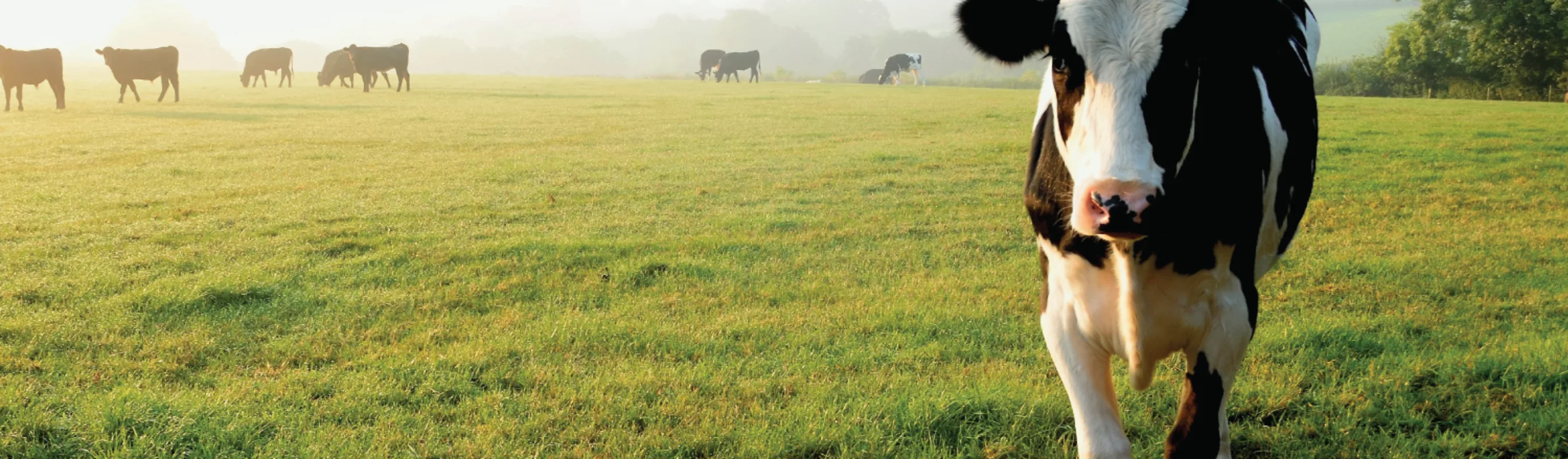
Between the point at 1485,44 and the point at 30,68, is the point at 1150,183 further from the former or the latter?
the point at 1485,44

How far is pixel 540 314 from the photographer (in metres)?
5.92

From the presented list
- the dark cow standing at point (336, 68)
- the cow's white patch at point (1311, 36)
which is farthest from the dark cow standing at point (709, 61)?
the cow's white patch at point (1311, 36)

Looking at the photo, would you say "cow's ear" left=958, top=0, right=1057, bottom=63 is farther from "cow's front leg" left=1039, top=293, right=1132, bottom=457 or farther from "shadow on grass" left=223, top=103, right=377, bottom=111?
"shadow on grass" left=223, top=103, right=377, bottom=111

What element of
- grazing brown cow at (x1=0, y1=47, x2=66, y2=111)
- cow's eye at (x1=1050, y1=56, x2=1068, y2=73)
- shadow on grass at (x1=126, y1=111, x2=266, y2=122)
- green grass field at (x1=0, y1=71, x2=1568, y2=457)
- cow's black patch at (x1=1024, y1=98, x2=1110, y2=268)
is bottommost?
green grass field at (x1=0, y1=71, x2=1568, y2=457)

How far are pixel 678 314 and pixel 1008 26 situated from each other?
10.4 ft

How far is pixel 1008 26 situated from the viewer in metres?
3.36

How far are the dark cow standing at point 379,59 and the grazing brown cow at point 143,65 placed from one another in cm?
1064

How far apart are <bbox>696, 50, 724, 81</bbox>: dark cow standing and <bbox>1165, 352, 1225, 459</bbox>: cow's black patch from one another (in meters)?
62.7

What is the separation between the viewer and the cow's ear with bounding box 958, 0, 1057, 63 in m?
3.26

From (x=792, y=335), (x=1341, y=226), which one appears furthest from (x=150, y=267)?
(x=1341, y=226)

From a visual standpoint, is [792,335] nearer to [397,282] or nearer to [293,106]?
[397,282]

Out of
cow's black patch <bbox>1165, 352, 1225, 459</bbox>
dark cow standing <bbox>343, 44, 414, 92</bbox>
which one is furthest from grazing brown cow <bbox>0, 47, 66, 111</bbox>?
cow's black patch <bbox>1165, 352, 1225, 459</bbox>

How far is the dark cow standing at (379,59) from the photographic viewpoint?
3966 centimetres

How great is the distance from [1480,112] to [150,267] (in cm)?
2579
